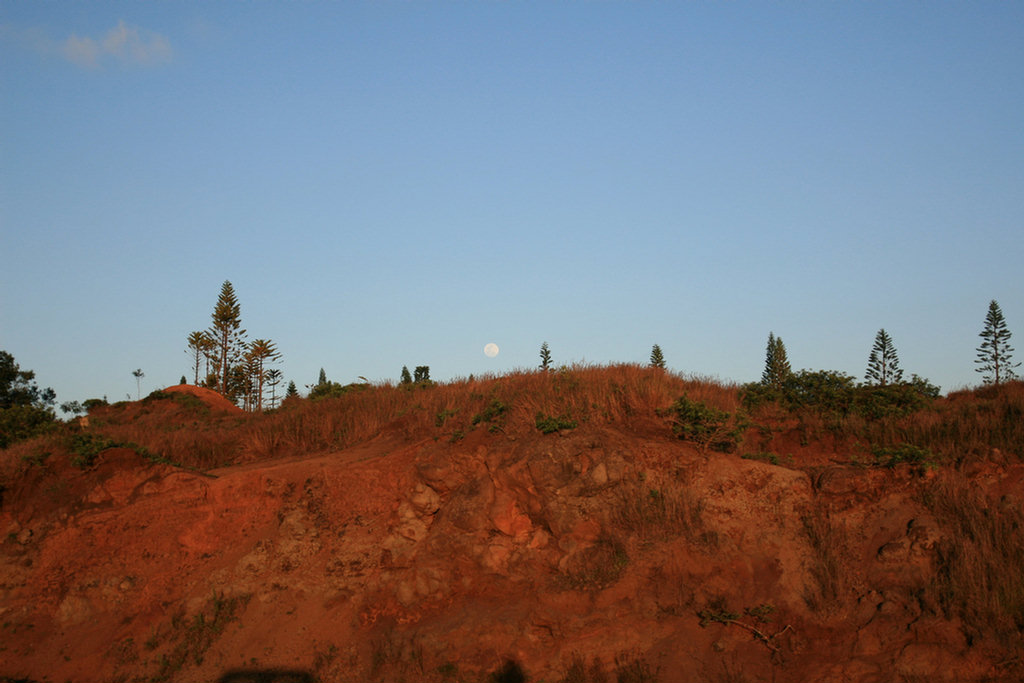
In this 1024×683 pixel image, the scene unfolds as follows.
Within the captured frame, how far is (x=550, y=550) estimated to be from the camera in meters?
11.4

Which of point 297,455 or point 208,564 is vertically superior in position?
point 297,455

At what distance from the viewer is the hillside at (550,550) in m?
9.62

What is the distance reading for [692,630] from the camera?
32.6 ft

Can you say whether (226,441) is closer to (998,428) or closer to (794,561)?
(794,561)

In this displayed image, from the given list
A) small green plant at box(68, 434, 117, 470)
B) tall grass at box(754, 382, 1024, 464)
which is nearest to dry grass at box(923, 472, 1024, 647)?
tall grass at box(754, 382, 1024, 464)

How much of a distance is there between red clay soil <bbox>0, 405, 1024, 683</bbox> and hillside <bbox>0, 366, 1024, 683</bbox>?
0.11 feet

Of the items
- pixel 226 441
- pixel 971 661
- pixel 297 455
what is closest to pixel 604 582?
pixel 971 661

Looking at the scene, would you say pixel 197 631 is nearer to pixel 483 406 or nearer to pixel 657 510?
pixel 483 406

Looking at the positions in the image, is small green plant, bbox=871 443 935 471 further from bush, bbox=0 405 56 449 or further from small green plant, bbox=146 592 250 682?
bush, bbox=0 405 56 449

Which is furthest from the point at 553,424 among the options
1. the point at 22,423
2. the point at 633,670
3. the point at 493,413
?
the point at 22,423

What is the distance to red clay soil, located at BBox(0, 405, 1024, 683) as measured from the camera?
9.71 metres

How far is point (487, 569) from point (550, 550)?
1058 mm

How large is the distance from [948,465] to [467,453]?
25.5 feet

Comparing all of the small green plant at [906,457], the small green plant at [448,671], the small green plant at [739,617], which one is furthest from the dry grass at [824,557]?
the small green plant at [448,671]
